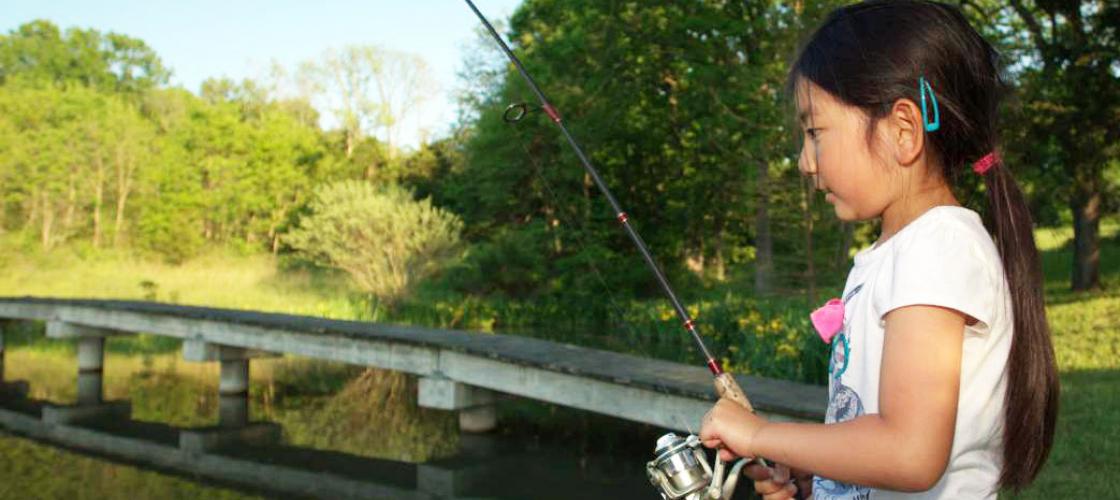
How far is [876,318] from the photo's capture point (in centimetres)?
117

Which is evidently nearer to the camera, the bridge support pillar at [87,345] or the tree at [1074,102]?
the bridge support pillar at [87,345]

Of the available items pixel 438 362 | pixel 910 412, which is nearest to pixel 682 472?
pixel 910 412

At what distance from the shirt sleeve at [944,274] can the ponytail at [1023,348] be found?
0.12m

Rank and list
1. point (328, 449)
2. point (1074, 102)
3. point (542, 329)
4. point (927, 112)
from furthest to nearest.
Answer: point (542, 329), point (1074, 102), point (328, 449), point (927, 112)

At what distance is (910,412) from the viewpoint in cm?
105

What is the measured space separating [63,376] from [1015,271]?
1152cm

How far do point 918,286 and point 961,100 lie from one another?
274mm

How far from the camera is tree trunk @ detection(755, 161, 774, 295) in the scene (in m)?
13.1

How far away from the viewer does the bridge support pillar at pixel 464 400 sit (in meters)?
7.67

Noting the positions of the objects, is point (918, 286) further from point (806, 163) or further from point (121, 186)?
point (121, 186)

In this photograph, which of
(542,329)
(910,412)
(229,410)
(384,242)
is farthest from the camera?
(384,242)

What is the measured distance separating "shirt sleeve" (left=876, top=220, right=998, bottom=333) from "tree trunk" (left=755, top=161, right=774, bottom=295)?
11.5 meters

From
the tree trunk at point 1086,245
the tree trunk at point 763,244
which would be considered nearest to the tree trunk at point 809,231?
the tree trunk at point 763,244

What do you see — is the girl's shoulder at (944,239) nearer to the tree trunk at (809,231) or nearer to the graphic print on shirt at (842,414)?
the graphic print on shirt at (842,414)
